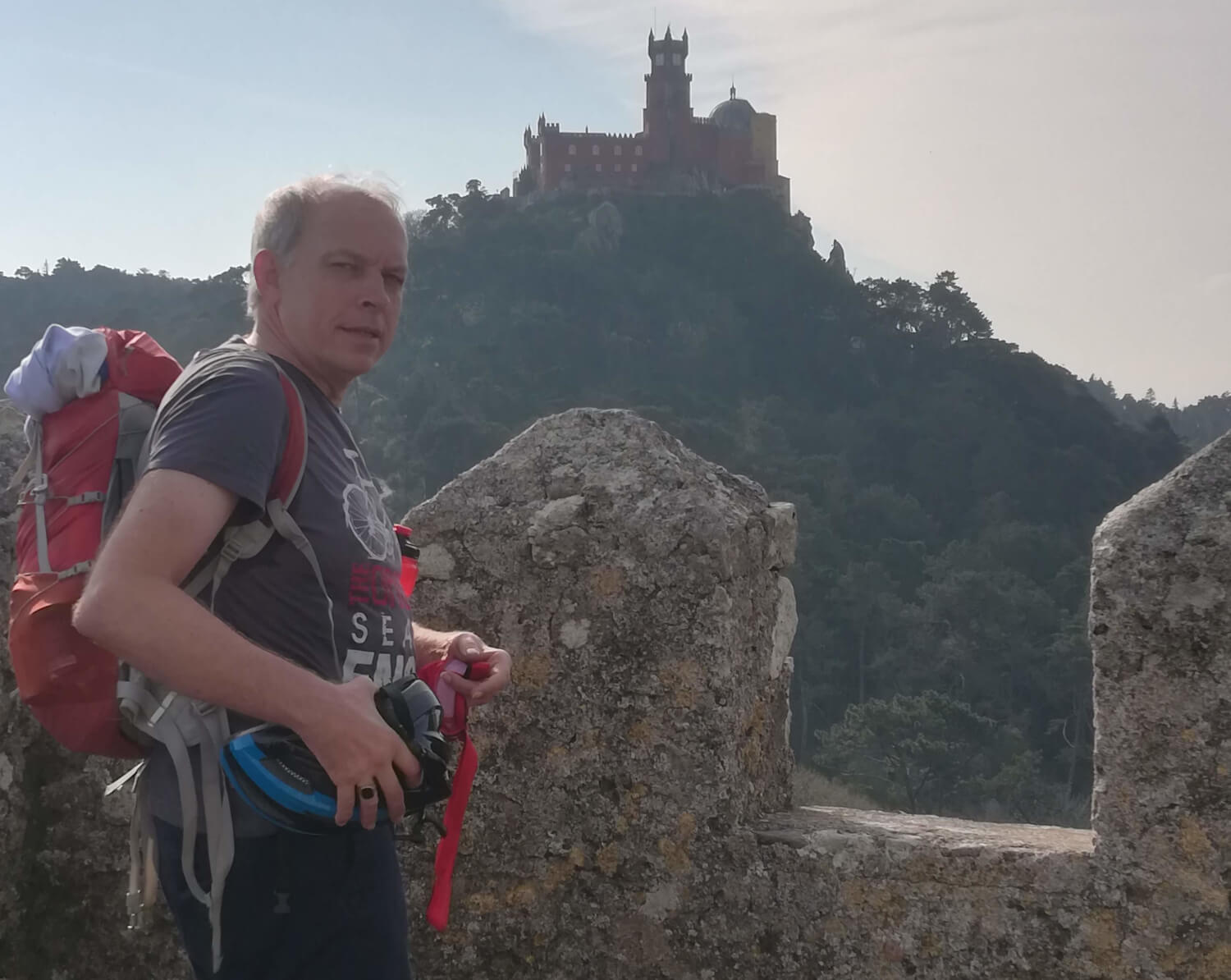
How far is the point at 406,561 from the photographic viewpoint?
1646 millimetres

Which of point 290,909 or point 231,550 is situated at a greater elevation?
point 231,550

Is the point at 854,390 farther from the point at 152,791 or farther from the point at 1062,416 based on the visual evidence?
the point at 152,791

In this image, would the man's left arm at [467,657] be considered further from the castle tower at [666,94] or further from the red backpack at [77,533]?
the castle tower at [666,94]

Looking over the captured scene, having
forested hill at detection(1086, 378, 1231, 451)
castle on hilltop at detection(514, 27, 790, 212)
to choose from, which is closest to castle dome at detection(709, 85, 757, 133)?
castle on hilltop at detection(514, 27, 790, 212)

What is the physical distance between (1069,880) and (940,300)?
4879cm

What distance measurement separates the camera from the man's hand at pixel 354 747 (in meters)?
1.12

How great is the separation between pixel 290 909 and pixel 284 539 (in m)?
0.38

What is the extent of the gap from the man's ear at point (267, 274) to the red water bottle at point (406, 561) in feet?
1.20

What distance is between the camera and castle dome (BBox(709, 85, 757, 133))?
5669 cm

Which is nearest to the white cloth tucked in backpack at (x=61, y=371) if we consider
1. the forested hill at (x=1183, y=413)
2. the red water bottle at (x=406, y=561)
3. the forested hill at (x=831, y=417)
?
the red water bottle at (x=406, y=561)

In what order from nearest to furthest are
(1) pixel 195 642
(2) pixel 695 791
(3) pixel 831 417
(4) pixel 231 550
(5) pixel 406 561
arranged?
(1) pixel 195 642 < (4) pixel 231 550 < (5) pixel 406 561 < (2) pixel 695 791 < (3) pixel 831 417

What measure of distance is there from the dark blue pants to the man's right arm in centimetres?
14

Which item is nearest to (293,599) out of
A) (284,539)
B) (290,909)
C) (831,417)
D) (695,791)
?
(284,539)

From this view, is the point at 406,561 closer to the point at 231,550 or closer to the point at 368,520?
the point at 368,520
